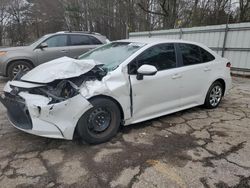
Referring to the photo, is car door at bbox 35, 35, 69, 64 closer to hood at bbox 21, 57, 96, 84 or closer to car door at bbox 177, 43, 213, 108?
hood at bbox 21, 57, 96, 84

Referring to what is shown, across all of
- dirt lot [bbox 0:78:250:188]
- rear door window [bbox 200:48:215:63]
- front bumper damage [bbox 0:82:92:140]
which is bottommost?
dirt lot [bbox 0:78:250:188]

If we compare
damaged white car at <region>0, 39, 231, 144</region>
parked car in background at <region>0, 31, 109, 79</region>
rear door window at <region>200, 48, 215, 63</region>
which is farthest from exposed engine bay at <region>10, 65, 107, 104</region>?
parked car in background at <region>0, 31, 109, 79</region>

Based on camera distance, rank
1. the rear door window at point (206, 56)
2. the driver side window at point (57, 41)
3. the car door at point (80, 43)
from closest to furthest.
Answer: the rear door window at point (206, 56) → the driver side window at point (57, 41) → the car door at point (80, 43)

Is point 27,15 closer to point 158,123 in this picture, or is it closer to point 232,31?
point 232,31

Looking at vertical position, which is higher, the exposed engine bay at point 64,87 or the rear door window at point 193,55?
the rear door window at point 193,55

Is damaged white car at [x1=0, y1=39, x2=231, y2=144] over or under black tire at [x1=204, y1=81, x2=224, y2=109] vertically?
over

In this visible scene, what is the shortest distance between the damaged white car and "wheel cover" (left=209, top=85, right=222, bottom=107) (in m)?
0.41

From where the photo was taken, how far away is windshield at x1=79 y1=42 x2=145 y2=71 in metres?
3.58

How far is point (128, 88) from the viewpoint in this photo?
3373 mm

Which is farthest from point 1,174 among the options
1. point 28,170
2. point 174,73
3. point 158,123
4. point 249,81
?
point 249,81

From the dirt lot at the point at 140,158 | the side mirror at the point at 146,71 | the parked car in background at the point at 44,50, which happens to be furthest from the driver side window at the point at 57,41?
the side mirror at the point at 146,71

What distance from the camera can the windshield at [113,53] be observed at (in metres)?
3.58

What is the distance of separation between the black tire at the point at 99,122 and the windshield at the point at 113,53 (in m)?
0.59

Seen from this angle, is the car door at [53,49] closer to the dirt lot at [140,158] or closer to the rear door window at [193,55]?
the dirt lot at [140,158]
